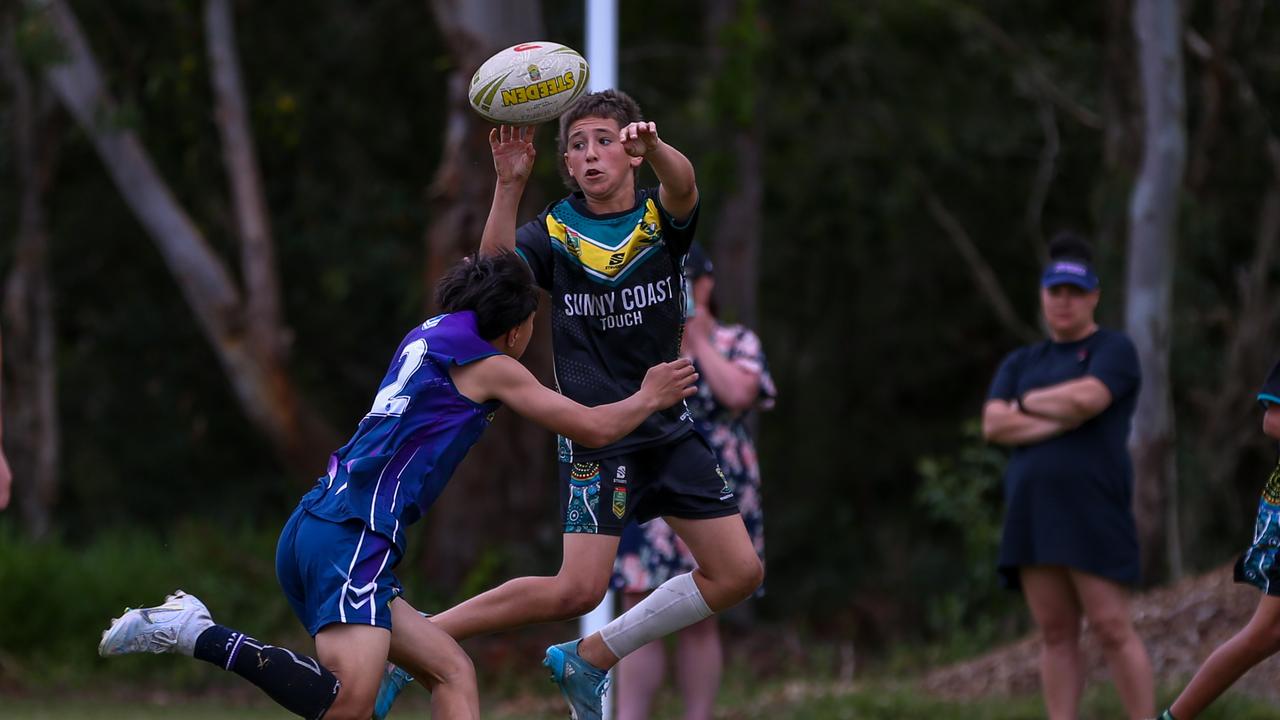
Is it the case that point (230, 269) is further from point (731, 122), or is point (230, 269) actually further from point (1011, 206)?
point (1011, 206)

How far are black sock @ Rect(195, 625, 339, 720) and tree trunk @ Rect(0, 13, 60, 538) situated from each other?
10.8 meters

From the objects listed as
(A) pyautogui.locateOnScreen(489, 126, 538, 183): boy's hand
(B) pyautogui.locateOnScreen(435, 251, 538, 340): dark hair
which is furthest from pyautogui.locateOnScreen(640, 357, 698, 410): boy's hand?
(A) pyautogui.locateOnScreen(489, 126, 538, 183): boy's hand

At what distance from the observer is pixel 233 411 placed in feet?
57.6

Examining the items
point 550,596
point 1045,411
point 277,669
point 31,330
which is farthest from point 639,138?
point 31,330

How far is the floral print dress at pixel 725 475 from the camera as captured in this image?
627cm

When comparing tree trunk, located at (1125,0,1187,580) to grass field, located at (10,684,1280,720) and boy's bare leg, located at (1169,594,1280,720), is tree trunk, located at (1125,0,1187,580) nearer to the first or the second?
grass field, located at (10,684,1280,720)

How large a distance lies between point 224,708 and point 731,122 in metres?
6.48

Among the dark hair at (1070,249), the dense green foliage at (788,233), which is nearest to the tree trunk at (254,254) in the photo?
the dense green foliage at (788,233)

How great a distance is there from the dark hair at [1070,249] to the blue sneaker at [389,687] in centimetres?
319

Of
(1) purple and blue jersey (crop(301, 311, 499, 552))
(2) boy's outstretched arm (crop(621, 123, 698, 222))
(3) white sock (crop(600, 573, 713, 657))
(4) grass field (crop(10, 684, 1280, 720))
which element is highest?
(2) boy's outstretched arm (crop(621, 123, 698, 222))

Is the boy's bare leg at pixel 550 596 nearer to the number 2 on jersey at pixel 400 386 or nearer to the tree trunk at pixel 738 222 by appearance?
the number 2 on jersey at pixel 400 386

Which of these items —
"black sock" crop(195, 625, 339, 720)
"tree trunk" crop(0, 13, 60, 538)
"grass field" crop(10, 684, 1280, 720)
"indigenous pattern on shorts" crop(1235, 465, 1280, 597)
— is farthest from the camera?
"tree trunk" crop(0, 13, 60, 538)

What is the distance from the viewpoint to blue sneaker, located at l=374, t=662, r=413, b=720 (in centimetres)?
492

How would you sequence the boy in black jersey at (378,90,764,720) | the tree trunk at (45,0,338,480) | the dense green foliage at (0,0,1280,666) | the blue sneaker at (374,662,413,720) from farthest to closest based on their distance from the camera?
the dense green foliage at (0,0,1280,666)
the tree trunk at (45,0,338,480)
the boy in black jersey at (378,90,764,720)
the blue sneaker at (374,662,413,720)
